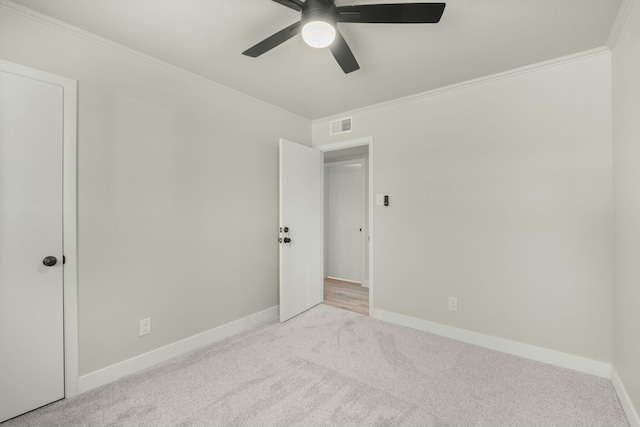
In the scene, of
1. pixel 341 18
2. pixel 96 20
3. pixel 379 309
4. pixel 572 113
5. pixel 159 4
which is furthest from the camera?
pixel 379 309

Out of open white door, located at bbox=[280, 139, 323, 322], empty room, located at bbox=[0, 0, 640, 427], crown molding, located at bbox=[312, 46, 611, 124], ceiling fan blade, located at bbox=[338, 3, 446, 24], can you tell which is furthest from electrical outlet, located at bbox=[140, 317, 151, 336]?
crown molding, located at bbox=[312, 46, 611, 124]

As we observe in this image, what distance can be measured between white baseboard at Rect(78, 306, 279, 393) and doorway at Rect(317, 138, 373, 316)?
1567 mm

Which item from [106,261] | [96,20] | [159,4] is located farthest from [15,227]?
[159,4]

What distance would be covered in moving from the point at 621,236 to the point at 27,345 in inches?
151

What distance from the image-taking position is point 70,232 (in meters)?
1.91

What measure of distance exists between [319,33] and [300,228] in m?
2.26

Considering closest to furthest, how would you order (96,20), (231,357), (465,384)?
(96,20), (465,384), (231,357)

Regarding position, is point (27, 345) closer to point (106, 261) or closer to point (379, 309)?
point (106, 261)

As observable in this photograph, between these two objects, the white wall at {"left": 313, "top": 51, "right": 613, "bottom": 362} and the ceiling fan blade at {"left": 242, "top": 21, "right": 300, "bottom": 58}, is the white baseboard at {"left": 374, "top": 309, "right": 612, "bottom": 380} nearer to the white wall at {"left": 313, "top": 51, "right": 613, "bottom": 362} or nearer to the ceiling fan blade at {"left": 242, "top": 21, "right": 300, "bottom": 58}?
the white wall at {"left": 313, "top": 51, "right": 613, "bottom": 362}

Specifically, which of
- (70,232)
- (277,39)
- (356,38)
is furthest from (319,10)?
(70,232)

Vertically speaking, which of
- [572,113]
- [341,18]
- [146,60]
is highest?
[146,60]

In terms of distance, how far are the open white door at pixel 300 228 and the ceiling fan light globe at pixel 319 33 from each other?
5.43 ft

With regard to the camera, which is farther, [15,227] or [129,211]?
[129,211]

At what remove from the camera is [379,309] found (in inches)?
130
